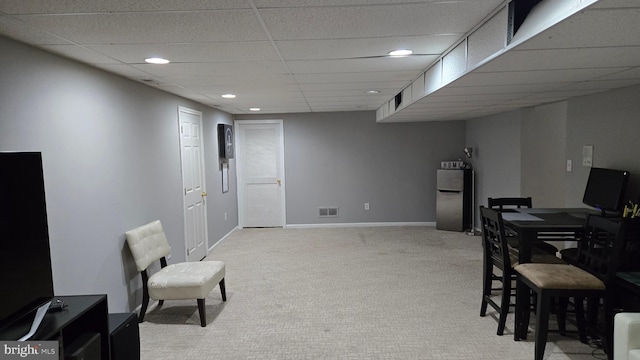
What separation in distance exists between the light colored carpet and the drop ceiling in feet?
6.37

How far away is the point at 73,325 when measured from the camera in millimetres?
2020

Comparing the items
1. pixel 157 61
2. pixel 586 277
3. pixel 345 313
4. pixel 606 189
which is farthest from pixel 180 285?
pixel 606 189

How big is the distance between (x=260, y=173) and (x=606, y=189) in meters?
5.43

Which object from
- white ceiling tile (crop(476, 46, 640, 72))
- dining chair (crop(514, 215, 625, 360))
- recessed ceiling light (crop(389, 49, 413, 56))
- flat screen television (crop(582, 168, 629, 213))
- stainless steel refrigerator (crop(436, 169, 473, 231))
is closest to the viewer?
white ceiling tile (crop(476, 46, 640, 72))

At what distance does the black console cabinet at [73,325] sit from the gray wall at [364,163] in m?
5.36

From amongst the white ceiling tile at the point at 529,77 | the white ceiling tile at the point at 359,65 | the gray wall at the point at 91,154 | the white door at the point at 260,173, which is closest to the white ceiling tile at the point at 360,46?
the white ceiling tile at the point at 359,65

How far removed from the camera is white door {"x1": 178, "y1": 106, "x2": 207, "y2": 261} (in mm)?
4762

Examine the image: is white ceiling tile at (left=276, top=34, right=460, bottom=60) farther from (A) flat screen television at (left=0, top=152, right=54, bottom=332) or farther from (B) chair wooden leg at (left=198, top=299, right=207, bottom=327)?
A: (B) chair wooden leg at (left=198, top=299, right=207, bottom=327)

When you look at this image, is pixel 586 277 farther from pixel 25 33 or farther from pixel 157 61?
pixel 25 33

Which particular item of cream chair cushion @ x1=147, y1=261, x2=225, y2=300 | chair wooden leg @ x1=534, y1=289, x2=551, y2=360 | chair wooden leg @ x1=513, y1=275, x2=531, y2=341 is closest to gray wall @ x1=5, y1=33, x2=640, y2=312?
cream chair cushion @ x1=147, y1=261, x2=225, y2=300

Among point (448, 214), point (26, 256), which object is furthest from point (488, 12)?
point (448, 214)

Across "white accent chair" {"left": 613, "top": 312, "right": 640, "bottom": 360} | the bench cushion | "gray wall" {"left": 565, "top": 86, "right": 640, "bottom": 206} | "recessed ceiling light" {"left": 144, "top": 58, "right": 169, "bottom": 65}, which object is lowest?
"white accent chair" {"left": 613, "top": 312, "right": 640, "bottom": 360}

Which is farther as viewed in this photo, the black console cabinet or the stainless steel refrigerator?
the stainless steel refrigerator

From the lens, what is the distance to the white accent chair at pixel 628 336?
1.94m
